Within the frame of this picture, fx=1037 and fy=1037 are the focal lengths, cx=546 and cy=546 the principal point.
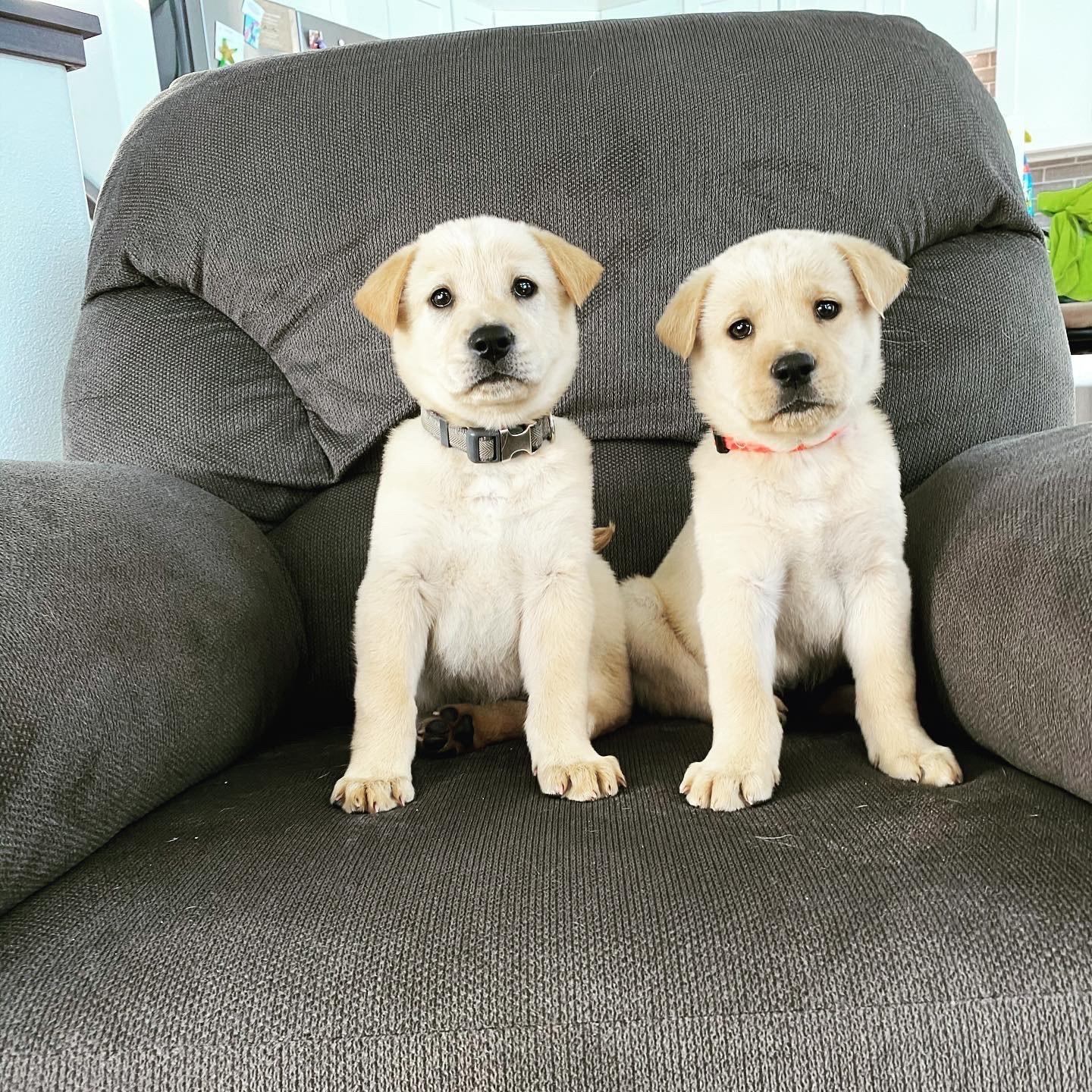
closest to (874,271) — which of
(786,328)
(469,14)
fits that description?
(786,328)

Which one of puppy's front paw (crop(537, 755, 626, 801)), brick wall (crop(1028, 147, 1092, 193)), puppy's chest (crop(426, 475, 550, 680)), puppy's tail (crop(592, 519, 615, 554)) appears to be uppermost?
brick wall (crop(1028, 147, 1092, 193))

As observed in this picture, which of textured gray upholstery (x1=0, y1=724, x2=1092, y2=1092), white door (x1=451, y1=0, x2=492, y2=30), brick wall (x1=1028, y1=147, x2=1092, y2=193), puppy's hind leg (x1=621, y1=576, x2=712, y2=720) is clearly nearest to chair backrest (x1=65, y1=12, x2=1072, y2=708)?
puppy's hind leg (x1=621, y1=576, x2=712, y2=720)

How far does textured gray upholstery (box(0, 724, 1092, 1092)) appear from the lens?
2.78ft

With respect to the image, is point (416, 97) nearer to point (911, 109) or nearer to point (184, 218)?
point (184, 218)

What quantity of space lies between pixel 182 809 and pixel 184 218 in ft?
3.84

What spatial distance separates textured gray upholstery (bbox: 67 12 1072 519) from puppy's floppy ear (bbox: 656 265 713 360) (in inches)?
14.4

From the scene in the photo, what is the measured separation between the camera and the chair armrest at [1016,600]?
114 centimetres

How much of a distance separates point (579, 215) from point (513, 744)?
3.16 feet

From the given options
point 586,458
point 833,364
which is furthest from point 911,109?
point 586,458

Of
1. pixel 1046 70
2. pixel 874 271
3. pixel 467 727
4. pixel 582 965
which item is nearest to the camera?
pixel 582 965

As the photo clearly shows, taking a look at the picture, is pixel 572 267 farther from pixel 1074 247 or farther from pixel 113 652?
pixel 1074 247

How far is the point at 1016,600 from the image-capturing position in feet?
4.10

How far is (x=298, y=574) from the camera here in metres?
1.89

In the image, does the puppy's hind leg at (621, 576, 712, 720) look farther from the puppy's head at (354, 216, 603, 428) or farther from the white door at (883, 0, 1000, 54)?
the white door at (883, 0, 1000, 54)
